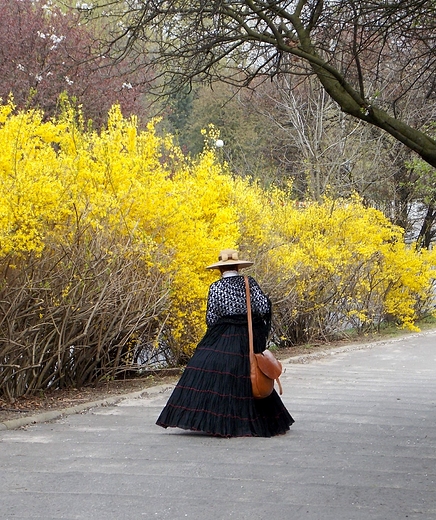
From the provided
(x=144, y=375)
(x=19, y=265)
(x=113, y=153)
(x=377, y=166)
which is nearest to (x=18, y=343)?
(x=19, y=265)

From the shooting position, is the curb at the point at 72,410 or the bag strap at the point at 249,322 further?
the curb at the point at 72,410

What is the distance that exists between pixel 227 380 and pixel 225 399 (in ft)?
0.59

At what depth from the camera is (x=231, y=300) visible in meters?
8.73

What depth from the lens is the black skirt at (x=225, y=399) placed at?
8344 mm

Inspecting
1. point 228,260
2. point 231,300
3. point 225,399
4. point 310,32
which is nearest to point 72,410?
point 225,399

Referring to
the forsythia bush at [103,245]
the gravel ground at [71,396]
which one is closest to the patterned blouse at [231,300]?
the forsythia bush at [103,245]

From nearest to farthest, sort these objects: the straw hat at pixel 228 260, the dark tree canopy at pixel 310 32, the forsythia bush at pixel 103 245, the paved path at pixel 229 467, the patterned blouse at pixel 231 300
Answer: the paved path at pixel 229 467 < the dark tree canopy at pixel 310 32 < the patterned blouse at pixel 231 300 < the straw hat at pixel 228 260 < the forsythia bush at pixel 103 245

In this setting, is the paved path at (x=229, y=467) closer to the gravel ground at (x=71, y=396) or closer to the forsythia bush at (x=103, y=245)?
the gravel ground at (x=71, y=396)

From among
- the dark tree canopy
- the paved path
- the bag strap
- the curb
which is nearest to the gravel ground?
the curb

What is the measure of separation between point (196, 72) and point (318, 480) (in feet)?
14.2

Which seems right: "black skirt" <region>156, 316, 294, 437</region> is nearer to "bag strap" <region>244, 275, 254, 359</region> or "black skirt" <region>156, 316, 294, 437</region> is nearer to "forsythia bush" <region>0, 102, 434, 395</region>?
"bag strap" <region>244, 275, 254, 359</region>

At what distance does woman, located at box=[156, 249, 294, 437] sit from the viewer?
27.5ft

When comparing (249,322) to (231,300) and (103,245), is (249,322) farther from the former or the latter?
(103,245)

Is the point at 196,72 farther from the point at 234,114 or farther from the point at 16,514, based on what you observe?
the point at 234,114
